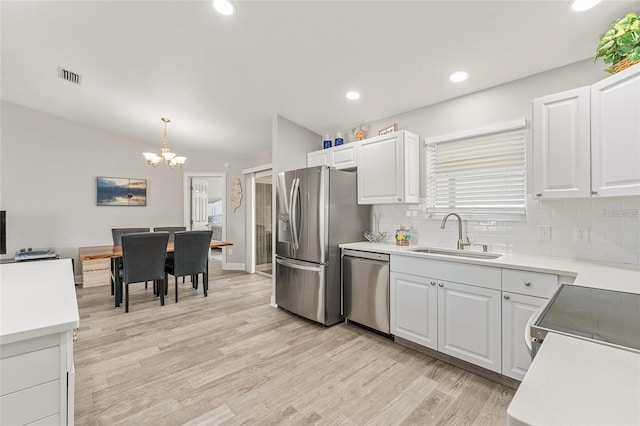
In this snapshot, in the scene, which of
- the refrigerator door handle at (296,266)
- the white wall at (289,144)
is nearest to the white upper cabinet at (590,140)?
the refrigerator door handle at (296,266)

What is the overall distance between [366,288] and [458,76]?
6.83 feet

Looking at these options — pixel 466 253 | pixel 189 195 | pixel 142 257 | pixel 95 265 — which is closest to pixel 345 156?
pixel 466 253

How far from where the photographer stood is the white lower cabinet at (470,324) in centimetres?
201

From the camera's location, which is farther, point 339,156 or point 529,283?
point 339,156

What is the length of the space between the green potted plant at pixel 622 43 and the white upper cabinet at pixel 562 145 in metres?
0.19

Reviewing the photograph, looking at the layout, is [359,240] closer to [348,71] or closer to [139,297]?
[348,71]

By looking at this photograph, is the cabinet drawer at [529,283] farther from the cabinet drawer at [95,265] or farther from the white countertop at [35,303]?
the cabinet drawer at [95,265]

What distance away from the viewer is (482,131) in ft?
8.47

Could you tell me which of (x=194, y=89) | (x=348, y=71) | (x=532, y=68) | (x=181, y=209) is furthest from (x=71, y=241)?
(x=532, y=68)

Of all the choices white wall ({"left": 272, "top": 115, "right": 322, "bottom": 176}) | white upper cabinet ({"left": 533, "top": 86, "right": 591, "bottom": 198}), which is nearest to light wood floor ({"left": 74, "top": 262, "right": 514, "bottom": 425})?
white upper cabinet ({"left": 533, "top": 86, "right": 591, "bottom": 198})

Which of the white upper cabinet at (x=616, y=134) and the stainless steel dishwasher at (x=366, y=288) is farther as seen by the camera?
the stainless steel dishwasher at (x=366, y=288)

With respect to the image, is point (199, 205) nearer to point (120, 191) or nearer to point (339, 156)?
point (120, 191)

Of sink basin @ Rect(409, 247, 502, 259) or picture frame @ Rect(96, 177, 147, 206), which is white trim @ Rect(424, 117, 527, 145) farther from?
picture frame @ Rect(96, 177, 147, 206)

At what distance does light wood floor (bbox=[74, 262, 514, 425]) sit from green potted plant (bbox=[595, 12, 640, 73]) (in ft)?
7.06
